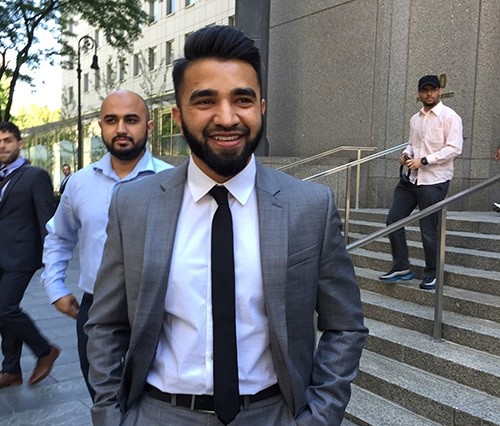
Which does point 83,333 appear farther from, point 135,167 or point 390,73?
point 390,73

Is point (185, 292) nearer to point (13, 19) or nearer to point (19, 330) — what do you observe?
point (19, 330)

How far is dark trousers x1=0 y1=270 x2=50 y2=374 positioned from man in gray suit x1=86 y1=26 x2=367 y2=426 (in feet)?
9.84

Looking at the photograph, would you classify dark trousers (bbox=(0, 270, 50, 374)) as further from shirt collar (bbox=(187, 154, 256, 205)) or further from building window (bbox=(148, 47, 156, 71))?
building window (bbox=(148, 47, 156, 71))

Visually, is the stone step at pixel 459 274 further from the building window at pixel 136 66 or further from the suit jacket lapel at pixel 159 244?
the building window at pixel 136 66

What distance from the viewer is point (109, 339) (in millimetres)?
1722

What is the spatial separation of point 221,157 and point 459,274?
172 inches

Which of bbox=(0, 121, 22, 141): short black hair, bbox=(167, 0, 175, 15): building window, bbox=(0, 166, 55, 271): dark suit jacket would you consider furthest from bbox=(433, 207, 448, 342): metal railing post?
bbox=(167, 0, 175, 15): building window

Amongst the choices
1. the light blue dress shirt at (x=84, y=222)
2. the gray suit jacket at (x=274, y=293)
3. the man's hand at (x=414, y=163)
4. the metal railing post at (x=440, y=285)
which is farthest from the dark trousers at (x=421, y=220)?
the gray suit jacket at (x=274, y=293)

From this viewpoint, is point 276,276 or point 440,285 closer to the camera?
point 276,276

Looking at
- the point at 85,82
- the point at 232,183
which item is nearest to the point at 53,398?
the point at 232,183

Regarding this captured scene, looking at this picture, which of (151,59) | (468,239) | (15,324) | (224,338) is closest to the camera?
(224,338)

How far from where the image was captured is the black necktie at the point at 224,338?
61.7 inches

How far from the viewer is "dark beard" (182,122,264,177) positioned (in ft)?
5.27

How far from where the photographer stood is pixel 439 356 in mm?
4242
